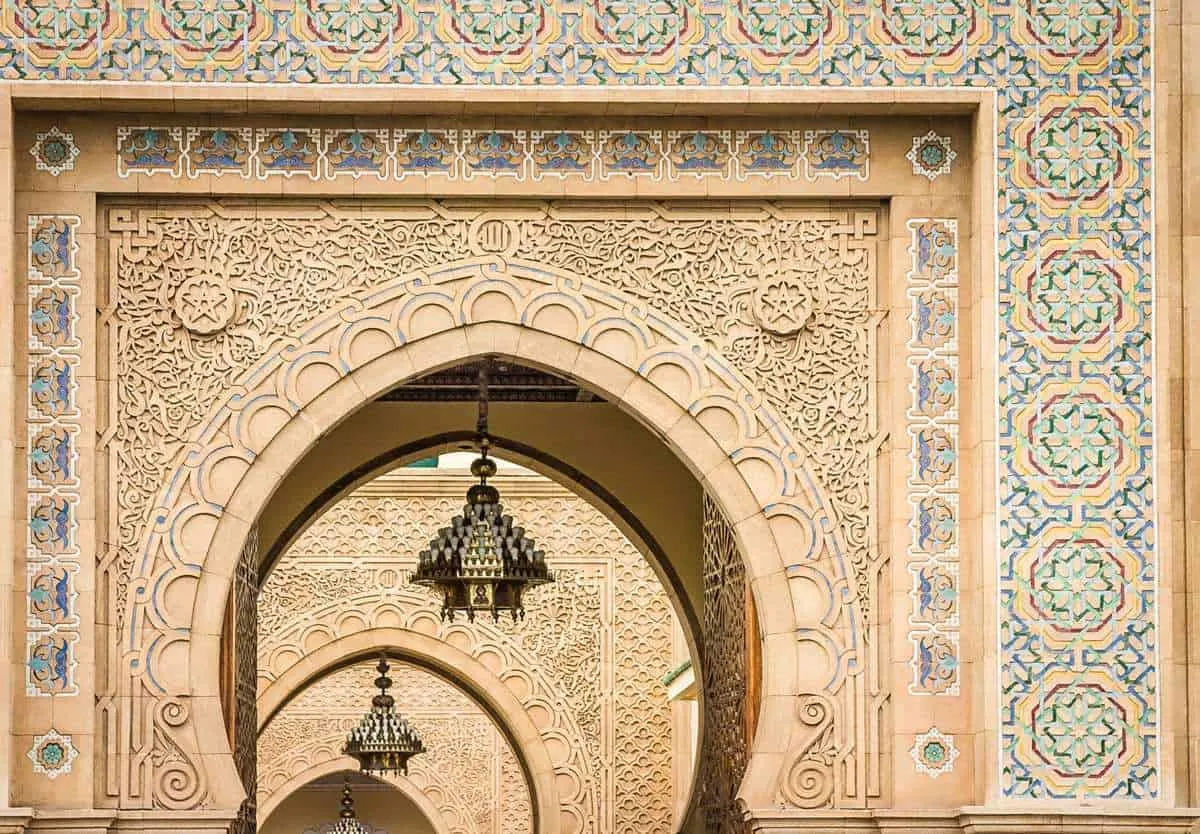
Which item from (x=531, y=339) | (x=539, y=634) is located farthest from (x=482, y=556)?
(x=539, y=634)

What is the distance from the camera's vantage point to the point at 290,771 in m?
15.7

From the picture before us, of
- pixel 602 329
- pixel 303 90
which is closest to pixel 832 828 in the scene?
pixel 602 329

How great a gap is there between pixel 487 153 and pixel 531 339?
0.51 m

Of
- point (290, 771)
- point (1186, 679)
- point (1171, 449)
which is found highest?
point (1171, 449)

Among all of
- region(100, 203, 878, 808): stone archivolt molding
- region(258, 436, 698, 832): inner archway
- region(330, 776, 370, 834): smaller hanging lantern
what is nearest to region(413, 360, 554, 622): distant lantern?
region(100, 203, 878, 808): stone archivolt molding

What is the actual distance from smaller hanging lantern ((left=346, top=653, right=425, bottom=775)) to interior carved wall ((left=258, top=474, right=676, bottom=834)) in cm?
44

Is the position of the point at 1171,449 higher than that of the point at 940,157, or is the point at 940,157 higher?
the point at 940,157

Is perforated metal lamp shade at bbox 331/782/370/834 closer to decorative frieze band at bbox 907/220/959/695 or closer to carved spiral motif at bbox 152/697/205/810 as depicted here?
carved spiral motif at bbox 152/697/205/810

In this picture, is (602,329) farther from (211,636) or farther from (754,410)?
(211,636)

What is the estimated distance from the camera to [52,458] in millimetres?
6273

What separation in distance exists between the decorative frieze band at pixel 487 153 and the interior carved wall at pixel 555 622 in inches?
265

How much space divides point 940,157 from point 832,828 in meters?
1.81

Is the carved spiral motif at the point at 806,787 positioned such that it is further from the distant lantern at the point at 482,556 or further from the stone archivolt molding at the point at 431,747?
the stone archivolt molding at the point at 431,747

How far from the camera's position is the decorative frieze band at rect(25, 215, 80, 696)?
6207mm
